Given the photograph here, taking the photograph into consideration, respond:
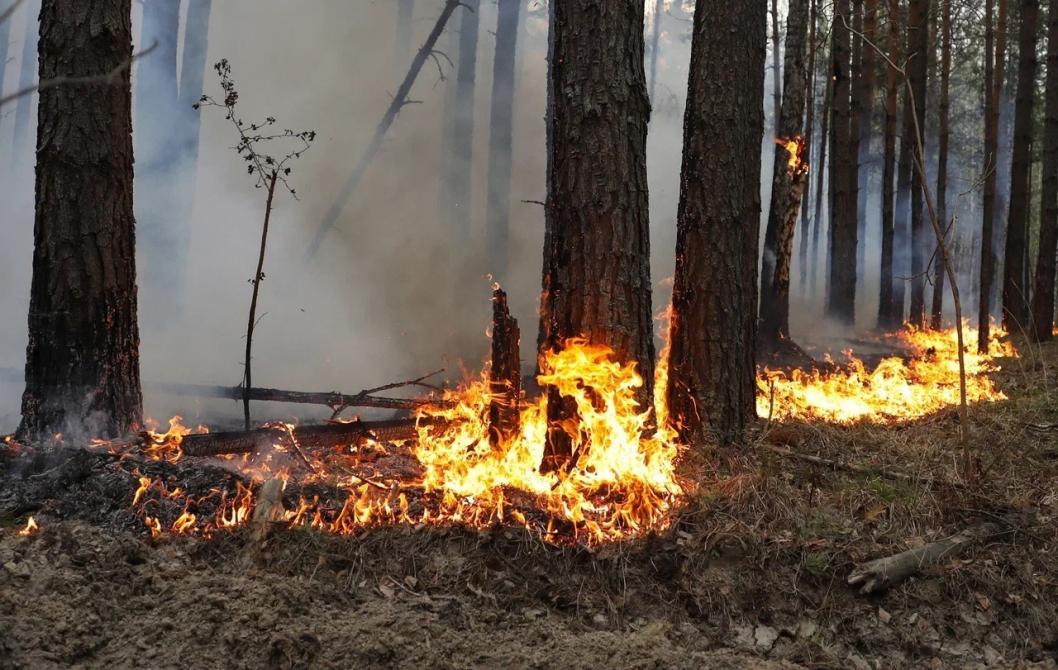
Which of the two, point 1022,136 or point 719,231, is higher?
point 1022,136

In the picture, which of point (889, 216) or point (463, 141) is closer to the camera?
point (889, 216)

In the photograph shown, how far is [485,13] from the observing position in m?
26.0

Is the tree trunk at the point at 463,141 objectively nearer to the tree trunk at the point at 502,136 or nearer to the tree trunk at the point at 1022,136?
the tree trunk at the point at 502,136

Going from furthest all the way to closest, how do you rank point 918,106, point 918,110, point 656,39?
point 656,39
point 918,106
point 918,110

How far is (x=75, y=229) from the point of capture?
5.17m

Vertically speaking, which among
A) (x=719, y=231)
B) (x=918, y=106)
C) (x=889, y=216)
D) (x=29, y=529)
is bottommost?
(x=29, y=529)

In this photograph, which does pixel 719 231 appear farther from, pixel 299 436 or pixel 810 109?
pixel 810 109

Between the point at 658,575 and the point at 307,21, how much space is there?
17913 millimetres

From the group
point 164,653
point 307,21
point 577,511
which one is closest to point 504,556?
point 577,511

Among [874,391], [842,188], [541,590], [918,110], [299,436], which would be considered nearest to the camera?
[541,590]

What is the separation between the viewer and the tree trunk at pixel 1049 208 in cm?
1205

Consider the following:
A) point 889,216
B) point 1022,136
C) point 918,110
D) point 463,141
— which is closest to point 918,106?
point 918,110

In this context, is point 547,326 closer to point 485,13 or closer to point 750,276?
point 750,276

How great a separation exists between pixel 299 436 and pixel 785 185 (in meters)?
7.46
